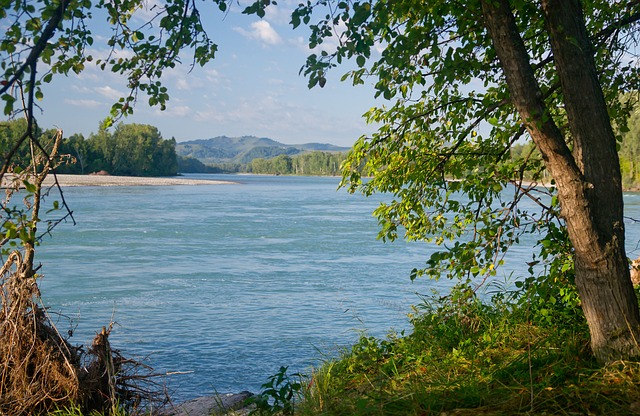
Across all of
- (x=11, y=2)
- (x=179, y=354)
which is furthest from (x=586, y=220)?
(x=179, y=354)

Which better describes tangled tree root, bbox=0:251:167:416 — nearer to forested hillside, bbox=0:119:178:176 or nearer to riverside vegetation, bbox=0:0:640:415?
riverside vegetation, bbox=0:0:640:415

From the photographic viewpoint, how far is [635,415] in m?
3.92

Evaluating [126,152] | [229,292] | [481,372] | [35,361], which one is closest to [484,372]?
[481,372]

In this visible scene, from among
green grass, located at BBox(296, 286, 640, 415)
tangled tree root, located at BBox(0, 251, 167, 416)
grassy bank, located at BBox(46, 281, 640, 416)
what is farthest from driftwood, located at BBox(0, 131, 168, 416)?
green grass, located at BBox(296, 286, 640, 415)

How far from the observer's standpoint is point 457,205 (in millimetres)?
6785

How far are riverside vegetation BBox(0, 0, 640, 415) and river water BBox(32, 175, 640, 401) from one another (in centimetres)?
159

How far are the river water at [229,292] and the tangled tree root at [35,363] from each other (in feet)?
4.25

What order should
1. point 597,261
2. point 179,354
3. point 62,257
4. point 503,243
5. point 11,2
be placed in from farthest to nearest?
point 62,257
point 179,354
point 503,243
point 597,261
point 11,2

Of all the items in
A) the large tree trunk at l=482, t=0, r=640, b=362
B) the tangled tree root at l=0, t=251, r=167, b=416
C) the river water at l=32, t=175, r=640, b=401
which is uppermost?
the large tree trunk at l=482, t=0, r=640, b=362

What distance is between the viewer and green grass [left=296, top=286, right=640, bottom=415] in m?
4.29

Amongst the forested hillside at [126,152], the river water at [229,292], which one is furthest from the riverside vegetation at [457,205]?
the forested hillside at [126,152]

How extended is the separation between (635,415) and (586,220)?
4.89 feet

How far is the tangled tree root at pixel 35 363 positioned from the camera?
6.56 m

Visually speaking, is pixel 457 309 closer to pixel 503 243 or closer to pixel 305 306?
pixel 503 243
